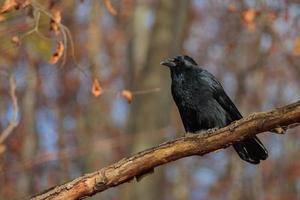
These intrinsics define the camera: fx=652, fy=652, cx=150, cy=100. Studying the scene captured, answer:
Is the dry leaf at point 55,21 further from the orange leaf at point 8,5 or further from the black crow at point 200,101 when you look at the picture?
the black crow at point 200,101

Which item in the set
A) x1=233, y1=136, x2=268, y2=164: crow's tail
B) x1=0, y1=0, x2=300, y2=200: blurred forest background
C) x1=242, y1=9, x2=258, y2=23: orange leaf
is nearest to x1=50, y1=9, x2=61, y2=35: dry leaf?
x1=0, y1=0, x2=300, y2=200: blurred forest background

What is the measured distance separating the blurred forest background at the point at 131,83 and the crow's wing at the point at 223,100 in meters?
0.37

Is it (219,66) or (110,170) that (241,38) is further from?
(110,170)

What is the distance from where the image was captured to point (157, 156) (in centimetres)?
436

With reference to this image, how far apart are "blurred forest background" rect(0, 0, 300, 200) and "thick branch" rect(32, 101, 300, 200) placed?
1.84 ft

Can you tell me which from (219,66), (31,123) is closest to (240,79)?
(31,123)

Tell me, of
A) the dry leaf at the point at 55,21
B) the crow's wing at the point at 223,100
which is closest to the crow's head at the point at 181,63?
the crow's wing at the point at 223,100

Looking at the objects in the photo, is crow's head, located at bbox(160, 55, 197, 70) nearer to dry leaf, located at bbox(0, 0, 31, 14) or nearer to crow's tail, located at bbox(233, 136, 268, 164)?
crow's tail, located at bbox(233, 136, 268, 164)

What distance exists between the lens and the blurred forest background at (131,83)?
20.8ft

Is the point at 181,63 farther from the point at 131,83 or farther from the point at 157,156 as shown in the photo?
the point at 131,83

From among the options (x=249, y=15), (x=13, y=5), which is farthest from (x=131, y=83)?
(x=13, y=5)

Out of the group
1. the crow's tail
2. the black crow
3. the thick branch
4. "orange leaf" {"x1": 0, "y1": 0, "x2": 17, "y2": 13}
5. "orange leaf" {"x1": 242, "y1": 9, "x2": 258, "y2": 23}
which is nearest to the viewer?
the thick branch

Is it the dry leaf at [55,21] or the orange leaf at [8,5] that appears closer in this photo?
the orange leaf at [8,5]

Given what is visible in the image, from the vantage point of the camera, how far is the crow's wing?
5.97m
